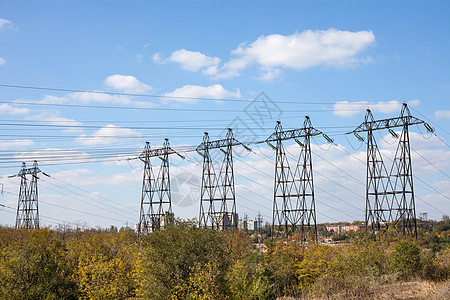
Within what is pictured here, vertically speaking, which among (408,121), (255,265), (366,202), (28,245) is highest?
(408,121)

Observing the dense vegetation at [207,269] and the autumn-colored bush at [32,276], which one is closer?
the dense vegetation at [207,269]

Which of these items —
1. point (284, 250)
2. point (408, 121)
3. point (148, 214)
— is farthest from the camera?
point (148, 214)

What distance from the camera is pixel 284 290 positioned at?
33531 millimetres

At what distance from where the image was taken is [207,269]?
2425cm

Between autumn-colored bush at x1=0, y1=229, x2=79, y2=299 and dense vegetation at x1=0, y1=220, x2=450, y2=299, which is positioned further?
autumn-colored bush at x1=0, y1=229, x2=79, y2=299

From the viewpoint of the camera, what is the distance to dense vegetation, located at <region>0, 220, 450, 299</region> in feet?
79.3

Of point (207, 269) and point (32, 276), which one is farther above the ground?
point (207, 269)

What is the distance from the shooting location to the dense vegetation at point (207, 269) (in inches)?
952

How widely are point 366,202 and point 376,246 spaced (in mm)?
9051

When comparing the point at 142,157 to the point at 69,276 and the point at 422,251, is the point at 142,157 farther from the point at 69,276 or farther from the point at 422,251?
the point at 422,251

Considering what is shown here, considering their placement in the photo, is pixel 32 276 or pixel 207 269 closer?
pixel 207 269

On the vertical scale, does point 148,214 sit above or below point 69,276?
above

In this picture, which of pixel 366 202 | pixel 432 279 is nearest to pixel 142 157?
pixel 366 202

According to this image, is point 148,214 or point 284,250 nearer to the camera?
point 284,250
